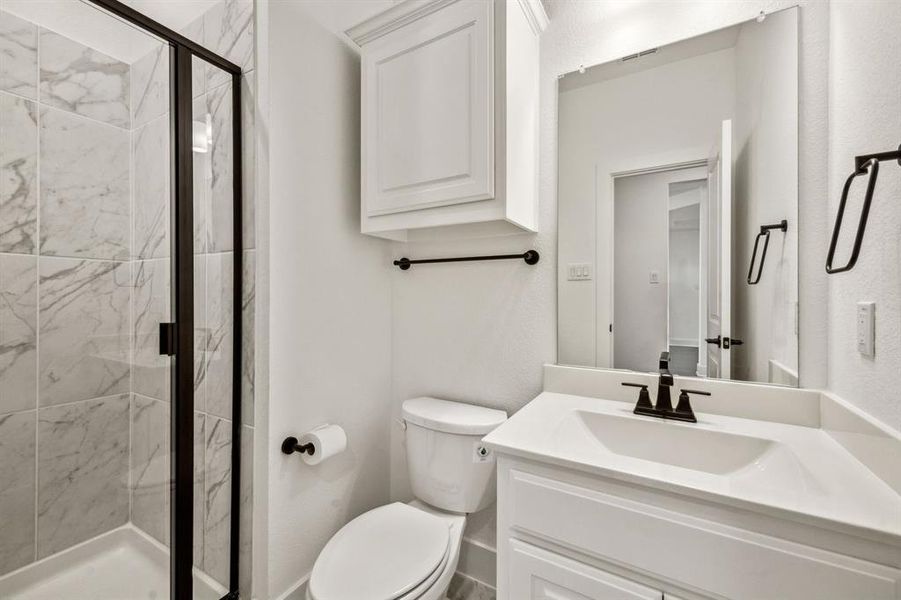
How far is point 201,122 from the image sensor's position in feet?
3.88

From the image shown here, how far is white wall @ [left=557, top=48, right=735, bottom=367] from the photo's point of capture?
1154mm

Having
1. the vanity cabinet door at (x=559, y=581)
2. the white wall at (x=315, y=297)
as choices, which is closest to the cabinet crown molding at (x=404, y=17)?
the white wall at (x=315, y=297)

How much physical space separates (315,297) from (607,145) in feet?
3.84

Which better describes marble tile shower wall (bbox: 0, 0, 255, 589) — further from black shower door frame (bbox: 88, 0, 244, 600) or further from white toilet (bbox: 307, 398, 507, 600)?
white toilet (bbox: 307, 398, 507, 600)

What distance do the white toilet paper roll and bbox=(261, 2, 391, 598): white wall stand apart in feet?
0.17

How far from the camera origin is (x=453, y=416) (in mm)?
1342

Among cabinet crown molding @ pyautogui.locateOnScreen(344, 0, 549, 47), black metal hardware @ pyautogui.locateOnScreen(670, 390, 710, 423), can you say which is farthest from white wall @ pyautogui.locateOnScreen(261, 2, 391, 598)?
black metal hardware @ pyautogui.locateOnScreen(670, 390, 710, 423)

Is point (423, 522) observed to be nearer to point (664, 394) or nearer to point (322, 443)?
point (322, 443)

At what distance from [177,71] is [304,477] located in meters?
1.36

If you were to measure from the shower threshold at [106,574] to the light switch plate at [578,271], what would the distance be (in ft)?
5.20

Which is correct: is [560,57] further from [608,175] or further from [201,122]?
[201,122]

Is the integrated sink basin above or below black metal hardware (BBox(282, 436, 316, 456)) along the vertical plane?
above

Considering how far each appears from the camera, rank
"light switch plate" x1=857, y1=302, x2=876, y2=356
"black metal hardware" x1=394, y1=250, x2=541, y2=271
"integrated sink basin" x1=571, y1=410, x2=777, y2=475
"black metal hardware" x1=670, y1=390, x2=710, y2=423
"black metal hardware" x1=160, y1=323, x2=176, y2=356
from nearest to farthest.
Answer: "light switch plate" x1=857, y1=302, x2=876, y2=356 → "integrated sink basin" x1=571, y1=410, x2=777, y2=475 → "black metal hardware" x1=670, y1=390, x2=710, y2=423 → "black metal hardware" x1=160, y1=323, x2=176, y2=356 → "black metal hardware" x1=394, y1=250, x2=541, y2=271

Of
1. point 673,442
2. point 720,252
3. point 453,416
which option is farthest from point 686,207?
point 453,416
